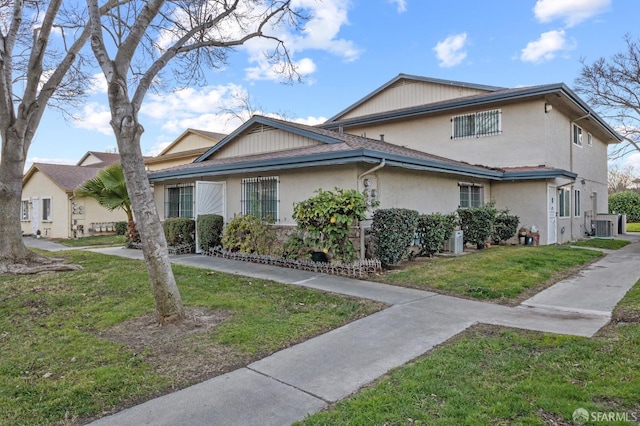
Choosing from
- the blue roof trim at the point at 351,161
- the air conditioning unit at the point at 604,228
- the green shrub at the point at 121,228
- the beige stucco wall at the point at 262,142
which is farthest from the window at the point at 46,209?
the air conditioning unit at the point at 604,228

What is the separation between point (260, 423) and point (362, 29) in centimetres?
1322

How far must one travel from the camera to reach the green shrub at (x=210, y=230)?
12180 millimetres

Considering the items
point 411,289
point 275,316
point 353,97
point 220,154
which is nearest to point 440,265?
point 411,289

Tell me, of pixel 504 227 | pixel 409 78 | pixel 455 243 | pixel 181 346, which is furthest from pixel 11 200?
pixel 409 78

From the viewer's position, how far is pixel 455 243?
12.0 metres

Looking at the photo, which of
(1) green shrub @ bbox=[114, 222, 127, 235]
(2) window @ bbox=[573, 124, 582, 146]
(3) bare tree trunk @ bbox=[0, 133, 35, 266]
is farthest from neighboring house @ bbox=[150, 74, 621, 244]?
(1) green shrub @ bbox=[114, 222, 127, 235]

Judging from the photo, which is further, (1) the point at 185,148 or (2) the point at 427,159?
(1) the point at 185,148

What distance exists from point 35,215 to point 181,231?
49.6 feet

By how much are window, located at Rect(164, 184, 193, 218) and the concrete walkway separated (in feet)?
21.4

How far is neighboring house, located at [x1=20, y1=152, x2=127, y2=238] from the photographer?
67.1 feet

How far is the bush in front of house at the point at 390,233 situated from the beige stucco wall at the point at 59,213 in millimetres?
17949

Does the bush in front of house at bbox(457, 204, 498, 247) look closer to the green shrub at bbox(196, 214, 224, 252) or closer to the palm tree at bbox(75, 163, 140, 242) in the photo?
the green shrub at bbox(196, 214, 224, 252)

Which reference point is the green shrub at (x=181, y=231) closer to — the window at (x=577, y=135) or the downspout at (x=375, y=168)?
the downspout at (x=375, y=168)

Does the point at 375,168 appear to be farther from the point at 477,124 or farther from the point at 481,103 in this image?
the point at 477,124
